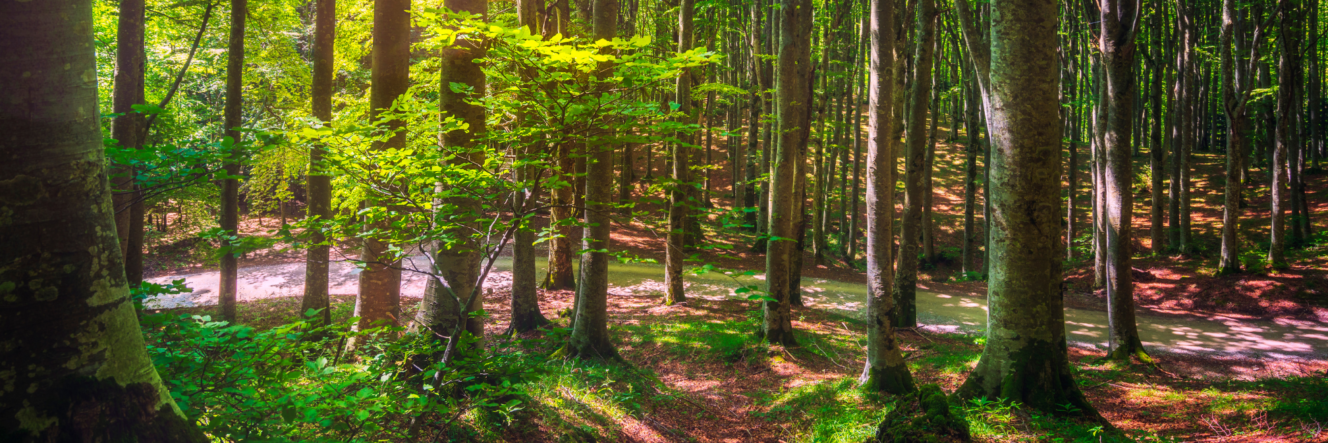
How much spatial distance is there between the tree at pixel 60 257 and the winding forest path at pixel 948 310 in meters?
4.50

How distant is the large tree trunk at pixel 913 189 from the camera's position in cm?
906

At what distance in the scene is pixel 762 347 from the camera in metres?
7.96

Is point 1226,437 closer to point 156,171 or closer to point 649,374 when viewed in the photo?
point 649,374

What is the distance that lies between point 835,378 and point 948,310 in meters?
6.68

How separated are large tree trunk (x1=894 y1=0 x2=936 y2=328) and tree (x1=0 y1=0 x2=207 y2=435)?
28.9 ft

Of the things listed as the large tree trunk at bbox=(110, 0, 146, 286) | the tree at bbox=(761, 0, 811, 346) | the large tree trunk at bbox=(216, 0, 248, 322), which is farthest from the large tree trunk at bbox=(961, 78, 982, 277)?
the large tree trunk at bbox=(110, 0, 146, 286)

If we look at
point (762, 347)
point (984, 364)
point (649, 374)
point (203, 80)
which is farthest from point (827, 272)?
point (203, 80)

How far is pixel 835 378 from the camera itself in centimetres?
687

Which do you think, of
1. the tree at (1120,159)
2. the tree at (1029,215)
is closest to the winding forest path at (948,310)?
the tree at (1120,159)

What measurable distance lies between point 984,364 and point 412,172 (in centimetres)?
479

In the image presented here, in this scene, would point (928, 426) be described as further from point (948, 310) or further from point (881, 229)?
point (948, 310)

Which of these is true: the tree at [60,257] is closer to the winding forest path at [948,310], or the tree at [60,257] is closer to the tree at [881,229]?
the winding forest path at [948,310]

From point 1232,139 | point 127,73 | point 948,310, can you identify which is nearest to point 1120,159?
point 948,310

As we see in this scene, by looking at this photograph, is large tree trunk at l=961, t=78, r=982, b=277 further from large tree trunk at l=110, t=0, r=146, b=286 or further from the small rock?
large tree trunk at l=110, t=0, r=146, b=286
